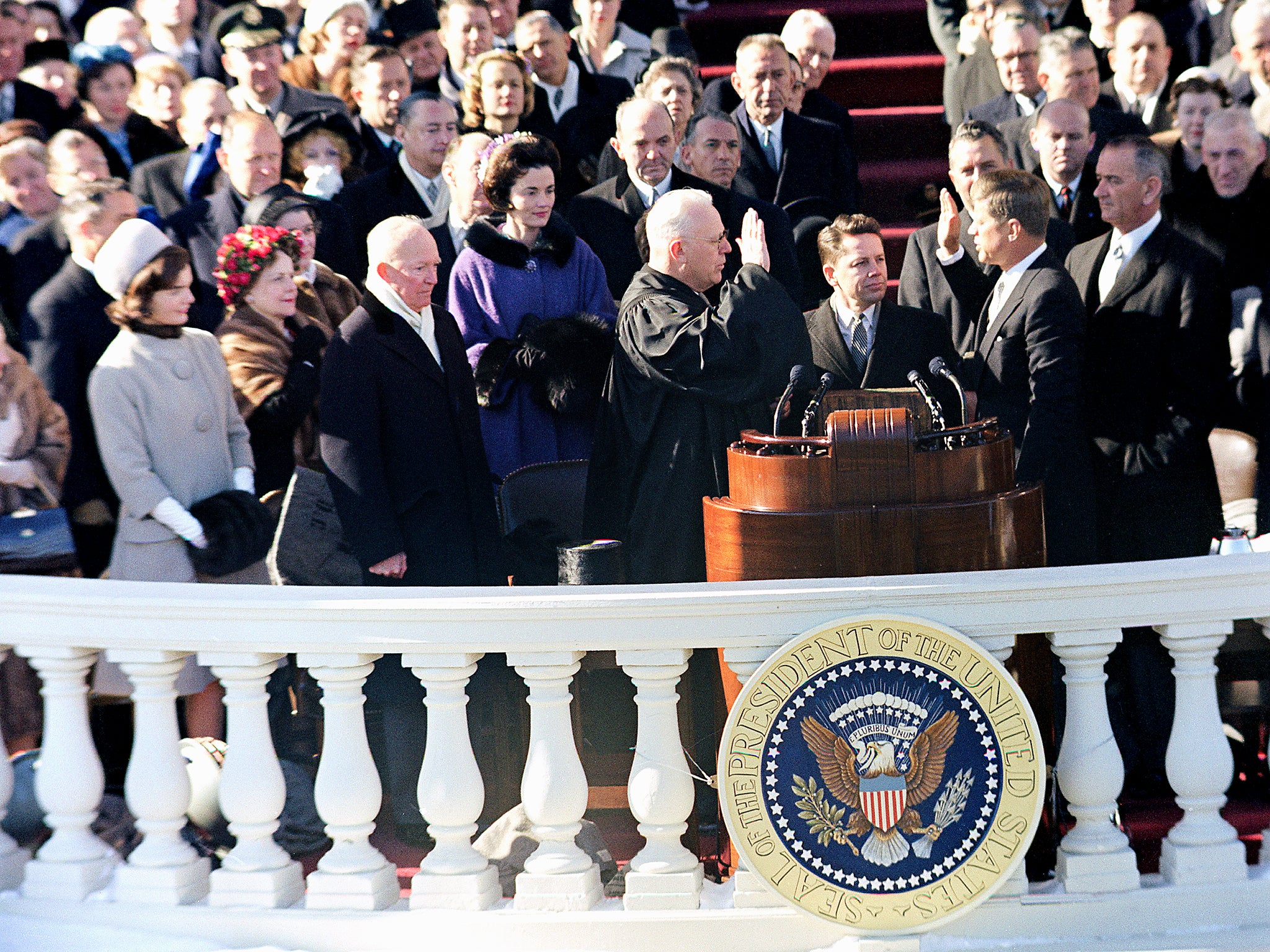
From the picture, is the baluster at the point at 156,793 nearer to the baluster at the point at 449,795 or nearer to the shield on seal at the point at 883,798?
the baluster at the point at 449,795

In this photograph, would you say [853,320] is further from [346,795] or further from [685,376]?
[346,795]

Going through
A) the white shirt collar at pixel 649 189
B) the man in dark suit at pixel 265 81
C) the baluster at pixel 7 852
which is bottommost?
the baluster at pixel 7 852

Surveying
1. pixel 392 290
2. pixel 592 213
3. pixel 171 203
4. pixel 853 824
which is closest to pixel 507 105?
pixel 592 213

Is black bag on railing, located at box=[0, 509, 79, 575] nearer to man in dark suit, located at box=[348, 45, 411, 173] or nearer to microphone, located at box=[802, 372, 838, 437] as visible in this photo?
microphone, located at box=[802, 372, 838, 437]

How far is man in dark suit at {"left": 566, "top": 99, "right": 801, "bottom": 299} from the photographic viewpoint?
18.4 feet

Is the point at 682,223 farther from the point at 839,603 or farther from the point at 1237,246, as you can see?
the point at 1237,246

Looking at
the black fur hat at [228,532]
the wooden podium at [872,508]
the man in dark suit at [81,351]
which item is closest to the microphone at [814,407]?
the wooden podium at [872,508]

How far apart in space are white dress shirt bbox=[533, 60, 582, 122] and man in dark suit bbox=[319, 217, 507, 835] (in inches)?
120

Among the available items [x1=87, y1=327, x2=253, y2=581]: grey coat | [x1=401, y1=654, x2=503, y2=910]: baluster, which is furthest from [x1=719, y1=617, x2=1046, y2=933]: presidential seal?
[x1=87, y1=327, x2=253, y2=581]: grey coat

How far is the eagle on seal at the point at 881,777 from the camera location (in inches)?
105

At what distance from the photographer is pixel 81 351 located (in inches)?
194

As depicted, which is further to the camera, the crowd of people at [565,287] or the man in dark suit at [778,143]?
the man in dark suit at [778,143]

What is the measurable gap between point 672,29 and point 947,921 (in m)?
6.20

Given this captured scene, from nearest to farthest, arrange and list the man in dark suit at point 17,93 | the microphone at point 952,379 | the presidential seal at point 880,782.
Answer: the presidential seal at point 880,782 → the microphone at point 952,379 → the man in dark suit at point 17,93
